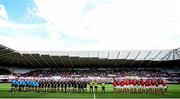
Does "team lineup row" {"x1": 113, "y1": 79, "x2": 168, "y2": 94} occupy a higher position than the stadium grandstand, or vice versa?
the stadium grandstand

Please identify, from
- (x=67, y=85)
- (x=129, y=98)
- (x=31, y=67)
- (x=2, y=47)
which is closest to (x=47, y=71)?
(x=31, y=67)

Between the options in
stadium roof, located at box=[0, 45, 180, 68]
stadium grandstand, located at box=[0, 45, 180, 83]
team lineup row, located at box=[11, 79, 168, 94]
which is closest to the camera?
team lineup row, located at box=[11, 79, 168, 94]

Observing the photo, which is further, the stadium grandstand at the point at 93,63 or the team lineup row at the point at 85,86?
the stadium grandstand at the point at 93,63

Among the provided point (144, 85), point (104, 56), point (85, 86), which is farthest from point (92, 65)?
point (144, 85)

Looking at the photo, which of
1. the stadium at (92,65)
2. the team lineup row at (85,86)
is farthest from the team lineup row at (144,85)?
the stadium at (92,65)

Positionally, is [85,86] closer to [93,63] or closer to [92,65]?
[93,63]

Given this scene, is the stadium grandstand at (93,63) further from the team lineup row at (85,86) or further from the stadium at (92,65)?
the team lineup row at (85,86)

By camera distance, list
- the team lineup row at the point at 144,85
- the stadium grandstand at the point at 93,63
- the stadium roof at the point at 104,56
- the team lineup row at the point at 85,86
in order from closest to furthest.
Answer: the team lineup row at the point at 144,85 → the team lineup row at the point at 85,86 → the stadium roof at the point at 104,56 → the stadium grandstand at the point at 93,63

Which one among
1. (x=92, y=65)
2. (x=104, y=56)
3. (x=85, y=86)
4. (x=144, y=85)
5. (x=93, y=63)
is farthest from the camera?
(x=92, y=65)

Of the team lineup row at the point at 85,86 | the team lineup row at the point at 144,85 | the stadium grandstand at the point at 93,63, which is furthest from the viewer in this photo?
the stadium grandstand at the point at 93,63

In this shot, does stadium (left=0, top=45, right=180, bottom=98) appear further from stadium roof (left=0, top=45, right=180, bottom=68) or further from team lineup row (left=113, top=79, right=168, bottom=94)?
team lineup row (left=113, top=79, right=168, bottom=94)

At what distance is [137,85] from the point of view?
2658 centimetres

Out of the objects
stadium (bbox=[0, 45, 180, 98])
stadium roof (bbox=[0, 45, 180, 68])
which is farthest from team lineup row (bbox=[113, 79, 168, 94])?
stadium roof (bbox=[0, 45, 180, 68])

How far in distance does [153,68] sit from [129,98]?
4774cm
